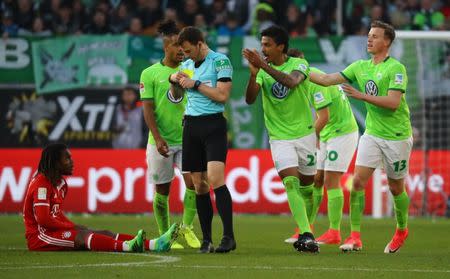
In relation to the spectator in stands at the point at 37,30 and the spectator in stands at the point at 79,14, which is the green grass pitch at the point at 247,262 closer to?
the spectator in stands at the point at 37,30

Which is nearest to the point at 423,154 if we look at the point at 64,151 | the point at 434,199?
the point at 434,199

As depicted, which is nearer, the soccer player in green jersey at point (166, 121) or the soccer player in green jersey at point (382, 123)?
the soccer player in green jersey at point (382, 123)

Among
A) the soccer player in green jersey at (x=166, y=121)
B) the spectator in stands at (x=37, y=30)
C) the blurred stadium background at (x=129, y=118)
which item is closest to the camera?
the soccer player in green jersey at (x=166, y=121)

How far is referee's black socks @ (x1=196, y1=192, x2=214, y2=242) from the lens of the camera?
11906mm

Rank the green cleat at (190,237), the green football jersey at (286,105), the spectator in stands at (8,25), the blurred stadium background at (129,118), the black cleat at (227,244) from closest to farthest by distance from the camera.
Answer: the black cleat at (227,244), the green football jersey at (286,105), the green cleat at (190,237), the blurred stadium background at (129,118), the spectator in stands at (8,25)

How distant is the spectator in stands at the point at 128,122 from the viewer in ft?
71.7

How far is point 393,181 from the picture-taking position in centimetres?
1298

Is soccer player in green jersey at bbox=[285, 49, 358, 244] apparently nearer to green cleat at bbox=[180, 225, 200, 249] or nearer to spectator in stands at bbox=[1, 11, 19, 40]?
green cleat at bbox=[180, 225, 200, 249]

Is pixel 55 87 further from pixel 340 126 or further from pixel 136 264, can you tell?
pixel 136 264

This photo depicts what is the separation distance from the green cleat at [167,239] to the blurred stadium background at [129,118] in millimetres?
9312

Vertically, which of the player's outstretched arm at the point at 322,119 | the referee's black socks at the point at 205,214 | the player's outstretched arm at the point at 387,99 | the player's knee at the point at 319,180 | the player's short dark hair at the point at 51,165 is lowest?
the referee's black socks at the point at 205,214

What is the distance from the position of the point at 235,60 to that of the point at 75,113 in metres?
3.06

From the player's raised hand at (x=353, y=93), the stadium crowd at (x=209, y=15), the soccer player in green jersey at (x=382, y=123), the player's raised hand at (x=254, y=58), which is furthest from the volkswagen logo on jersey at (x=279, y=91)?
the stadium crowd at (x=209, y=15)

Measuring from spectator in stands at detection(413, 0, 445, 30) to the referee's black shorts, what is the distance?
1323 cm
